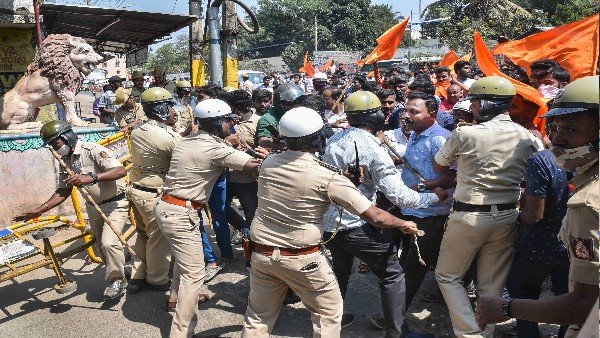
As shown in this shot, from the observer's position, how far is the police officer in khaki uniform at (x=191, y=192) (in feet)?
13.4

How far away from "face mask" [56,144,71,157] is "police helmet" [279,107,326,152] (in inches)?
103

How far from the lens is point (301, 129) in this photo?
10.6ft

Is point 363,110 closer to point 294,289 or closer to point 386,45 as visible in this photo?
point 294,289

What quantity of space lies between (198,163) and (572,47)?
4.03 metres

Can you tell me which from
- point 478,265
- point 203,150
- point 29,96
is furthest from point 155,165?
point 29,96

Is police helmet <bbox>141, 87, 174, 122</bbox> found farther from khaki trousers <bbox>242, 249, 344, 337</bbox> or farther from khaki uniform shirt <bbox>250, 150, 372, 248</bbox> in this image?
khaki trousers <bbox>242, 249, 344, 337</bbox>

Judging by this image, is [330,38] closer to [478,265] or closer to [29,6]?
[29,6]

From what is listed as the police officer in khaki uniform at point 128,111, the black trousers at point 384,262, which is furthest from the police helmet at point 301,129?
the police officer in khaki uniform at point 128,111

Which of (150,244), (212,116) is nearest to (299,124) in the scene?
(212,116)

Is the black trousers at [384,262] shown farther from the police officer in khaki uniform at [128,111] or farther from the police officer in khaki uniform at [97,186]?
the police officer in khaki uniform at [128,111]

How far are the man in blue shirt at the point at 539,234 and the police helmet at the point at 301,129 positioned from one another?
4.42ft

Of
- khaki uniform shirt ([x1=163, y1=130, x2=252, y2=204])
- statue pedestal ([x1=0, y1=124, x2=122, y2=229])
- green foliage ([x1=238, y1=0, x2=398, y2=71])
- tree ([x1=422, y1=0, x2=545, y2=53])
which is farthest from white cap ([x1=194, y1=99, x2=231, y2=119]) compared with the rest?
green foliage ([x1=238, y1=0, x2=398, y2=71])

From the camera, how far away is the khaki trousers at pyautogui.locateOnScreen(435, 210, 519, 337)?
3.48m

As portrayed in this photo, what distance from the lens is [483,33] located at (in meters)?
19.9
